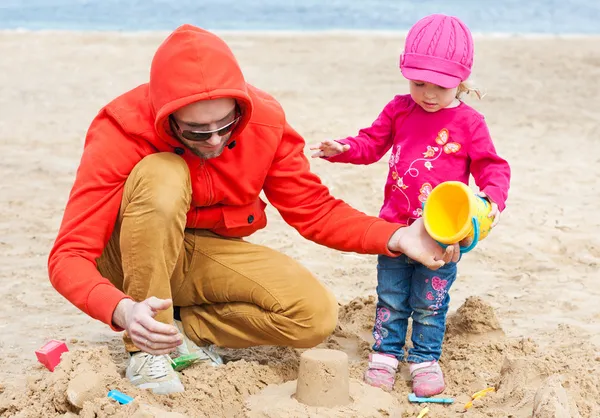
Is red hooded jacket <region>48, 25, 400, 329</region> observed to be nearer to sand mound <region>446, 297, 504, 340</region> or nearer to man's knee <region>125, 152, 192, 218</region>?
man's knee <region>125, 152, 192, 218</region>

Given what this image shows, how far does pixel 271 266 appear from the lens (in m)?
3.01

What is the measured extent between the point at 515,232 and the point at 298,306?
6.95 feet

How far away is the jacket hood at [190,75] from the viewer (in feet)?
8.36

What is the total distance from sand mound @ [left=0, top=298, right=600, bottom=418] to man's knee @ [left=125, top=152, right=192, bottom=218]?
1.58 feet

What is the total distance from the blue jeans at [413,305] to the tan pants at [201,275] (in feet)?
0.60

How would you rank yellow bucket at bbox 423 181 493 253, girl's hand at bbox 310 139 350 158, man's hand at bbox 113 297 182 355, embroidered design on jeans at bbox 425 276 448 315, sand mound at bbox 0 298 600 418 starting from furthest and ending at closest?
girl's hand at bbox 310 139 350 158, embroidered design on jeans at bbox 425 276 448 315, yellow bucket at bbox 423 181 493 253, sand mound at bbox 0 298 600 418, man's hand at bbox 113 297 182 355

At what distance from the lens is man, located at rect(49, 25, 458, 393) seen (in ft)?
8.41

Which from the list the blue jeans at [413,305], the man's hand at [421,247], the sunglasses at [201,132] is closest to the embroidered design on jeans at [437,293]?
the blue jeans at [413,305]

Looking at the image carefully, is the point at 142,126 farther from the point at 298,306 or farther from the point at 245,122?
the point at 298,306

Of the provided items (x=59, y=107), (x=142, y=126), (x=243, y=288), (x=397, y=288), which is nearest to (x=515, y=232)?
(x=397, y=288)

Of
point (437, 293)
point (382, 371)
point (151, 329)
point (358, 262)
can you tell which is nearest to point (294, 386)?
point (382, 371)

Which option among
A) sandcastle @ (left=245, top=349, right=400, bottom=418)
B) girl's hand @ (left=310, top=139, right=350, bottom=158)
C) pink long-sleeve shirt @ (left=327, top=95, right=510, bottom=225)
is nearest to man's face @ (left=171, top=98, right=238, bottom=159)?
girl's hand @ (left=310, top=139, right=350, bottom=158)

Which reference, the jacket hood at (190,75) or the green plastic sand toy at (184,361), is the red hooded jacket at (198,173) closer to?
the jacket hood at (190,75)

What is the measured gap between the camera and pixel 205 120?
2.60 m
